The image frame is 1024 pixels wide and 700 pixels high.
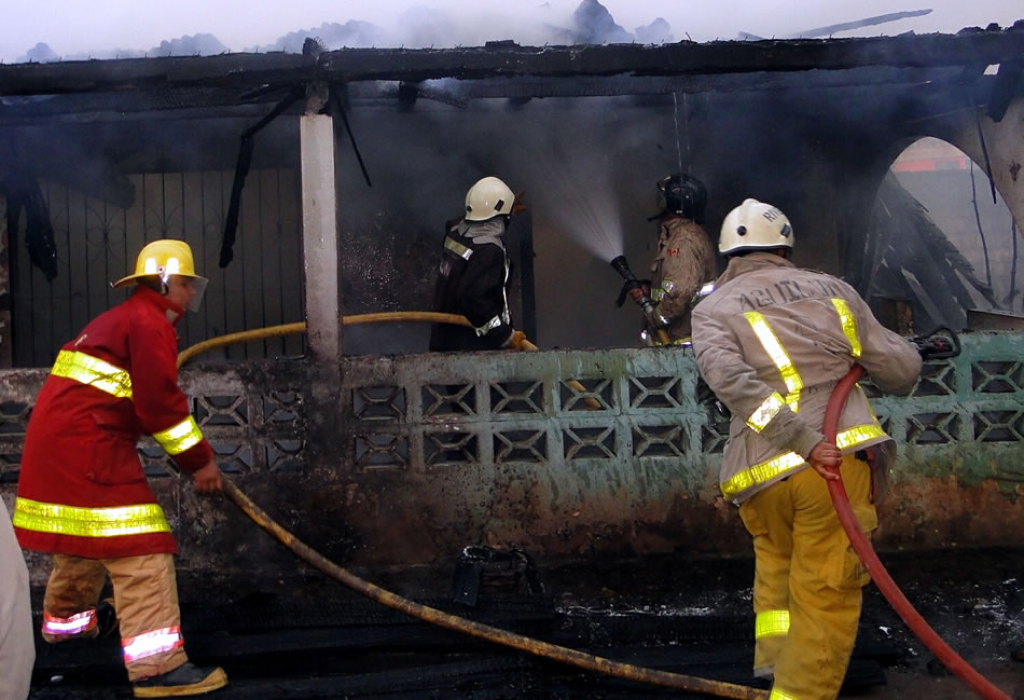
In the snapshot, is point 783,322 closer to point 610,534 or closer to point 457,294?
point 610,534

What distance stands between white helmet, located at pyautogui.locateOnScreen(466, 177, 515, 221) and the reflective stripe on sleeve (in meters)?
3.50

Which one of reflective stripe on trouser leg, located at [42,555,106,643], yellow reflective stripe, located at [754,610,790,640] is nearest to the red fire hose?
yellow reflective stripe, located at [754,610,790,640]

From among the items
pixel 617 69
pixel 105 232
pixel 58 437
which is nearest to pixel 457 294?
pixel 617 69

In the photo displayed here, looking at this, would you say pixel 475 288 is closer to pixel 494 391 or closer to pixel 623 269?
pixel 494 391

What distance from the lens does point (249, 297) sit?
8.59 m

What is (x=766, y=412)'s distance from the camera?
12.3 ft

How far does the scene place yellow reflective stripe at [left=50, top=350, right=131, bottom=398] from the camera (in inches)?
172

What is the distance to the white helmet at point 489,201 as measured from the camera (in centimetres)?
675

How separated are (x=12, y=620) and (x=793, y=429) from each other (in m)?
2.60

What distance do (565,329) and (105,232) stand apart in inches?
159

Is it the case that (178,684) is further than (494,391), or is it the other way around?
(494,391)

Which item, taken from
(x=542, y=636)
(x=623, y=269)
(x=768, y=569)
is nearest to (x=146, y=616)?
(x=542, y=636)

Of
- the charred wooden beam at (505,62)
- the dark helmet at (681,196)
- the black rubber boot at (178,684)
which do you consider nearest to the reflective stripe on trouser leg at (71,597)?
the black rubber boot at (178,684)

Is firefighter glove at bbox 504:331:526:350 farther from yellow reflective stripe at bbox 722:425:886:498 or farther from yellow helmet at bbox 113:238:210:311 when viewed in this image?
yellow reflective stripe at bbox 722:425:886:498
